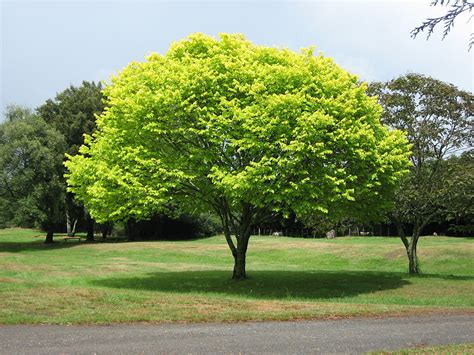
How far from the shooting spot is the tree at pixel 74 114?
60344mm

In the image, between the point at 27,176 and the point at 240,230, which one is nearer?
the point at 240,230

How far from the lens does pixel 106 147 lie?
2539cm

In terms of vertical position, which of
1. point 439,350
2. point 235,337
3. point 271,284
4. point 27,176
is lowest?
point 271,284

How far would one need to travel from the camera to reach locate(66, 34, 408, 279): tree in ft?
72.3

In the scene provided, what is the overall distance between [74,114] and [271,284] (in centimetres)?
4280

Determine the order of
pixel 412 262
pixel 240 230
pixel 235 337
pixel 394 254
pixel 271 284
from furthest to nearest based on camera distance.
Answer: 1. pixel 394 254
2. pixel 412 262
3. pixel 240 230
4. pixel 271 284
5. pixel 235 337

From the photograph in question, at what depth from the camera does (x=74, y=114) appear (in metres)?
61.8

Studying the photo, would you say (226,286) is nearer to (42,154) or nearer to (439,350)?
(439,350)

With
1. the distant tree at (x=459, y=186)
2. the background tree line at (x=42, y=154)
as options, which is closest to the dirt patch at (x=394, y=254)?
the distant tree at (x=459, y=186)

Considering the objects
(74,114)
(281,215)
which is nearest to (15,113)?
(74,114)

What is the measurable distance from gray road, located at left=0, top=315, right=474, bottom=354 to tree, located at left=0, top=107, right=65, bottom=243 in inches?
1701

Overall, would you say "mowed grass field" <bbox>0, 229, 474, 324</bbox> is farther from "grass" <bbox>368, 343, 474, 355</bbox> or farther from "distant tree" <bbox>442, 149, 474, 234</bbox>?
"grass" <bbox>368, 343, 474, 355</bbox>

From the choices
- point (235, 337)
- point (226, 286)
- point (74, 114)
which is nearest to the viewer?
point (235, 337)

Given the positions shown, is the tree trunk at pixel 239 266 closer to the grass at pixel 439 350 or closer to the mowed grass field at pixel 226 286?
the mowed grass field at pixel 226 286
